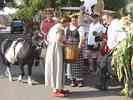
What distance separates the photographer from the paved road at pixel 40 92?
10.6 meters

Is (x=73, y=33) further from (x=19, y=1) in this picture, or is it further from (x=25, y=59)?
(x=19, y=1)

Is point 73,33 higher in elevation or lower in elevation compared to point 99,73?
higher

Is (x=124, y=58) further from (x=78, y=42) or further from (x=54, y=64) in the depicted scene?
(x=78, y=42)

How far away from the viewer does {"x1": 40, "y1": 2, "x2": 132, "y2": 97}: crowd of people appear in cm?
1055

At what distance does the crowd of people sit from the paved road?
0.84 feet

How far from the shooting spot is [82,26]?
12.7 metres

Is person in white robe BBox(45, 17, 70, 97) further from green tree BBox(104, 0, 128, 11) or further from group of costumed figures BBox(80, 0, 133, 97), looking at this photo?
green tree BBox(104, 0, 128, 11)

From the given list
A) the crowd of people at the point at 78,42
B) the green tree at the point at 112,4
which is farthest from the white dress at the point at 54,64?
the green tree at the point at 112,4

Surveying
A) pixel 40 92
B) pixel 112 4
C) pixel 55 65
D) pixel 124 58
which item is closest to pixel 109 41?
pixel 124 58

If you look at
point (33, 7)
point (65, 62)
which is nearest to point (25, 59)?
point (65, 62)

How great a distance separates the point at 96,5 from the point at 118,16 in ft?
6.62

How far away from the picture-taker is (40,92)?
11.1m

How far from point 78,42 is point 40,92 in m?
1.50

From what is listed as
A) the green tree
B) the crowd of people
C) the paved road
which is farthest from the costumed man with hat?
the green tree
